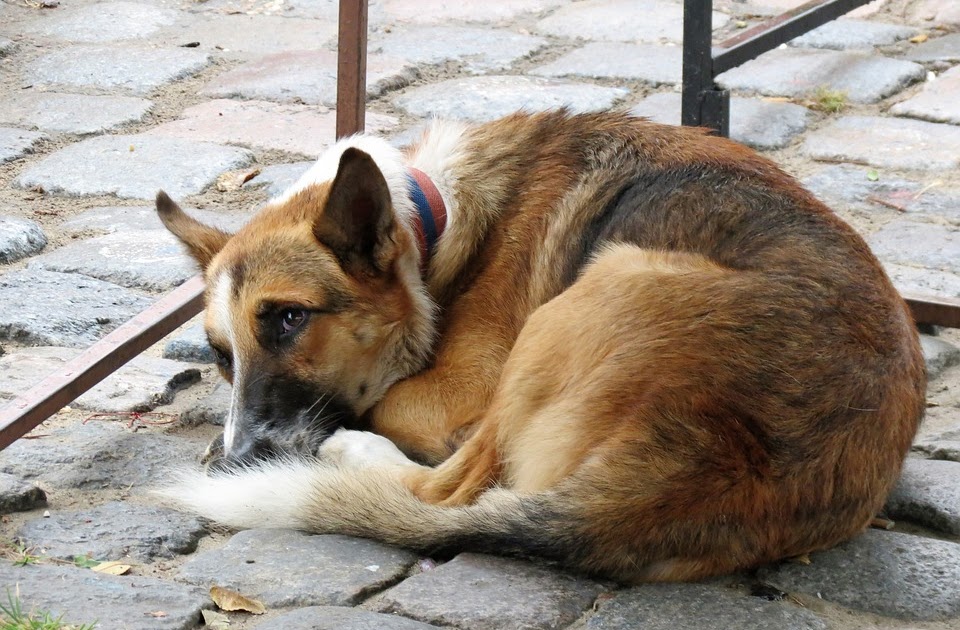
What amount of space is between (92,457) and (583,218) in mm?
1464

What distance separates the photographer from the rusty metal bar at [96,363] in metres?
2.99

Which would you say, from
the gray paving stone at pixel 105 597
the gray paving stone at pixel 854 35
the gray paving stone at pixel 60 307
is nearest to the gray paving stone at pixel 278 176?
the gray paving stone at pixel 60 307

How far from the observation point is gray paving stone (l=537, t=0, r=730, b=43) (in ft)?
22.8

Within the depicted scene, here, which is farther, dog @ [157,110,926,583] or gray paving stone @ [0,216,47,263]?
gray paving stone @ [0,216,47,263]

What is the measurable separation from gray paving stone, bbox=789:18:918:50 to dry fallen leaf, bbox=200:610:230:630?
5404 millimetres

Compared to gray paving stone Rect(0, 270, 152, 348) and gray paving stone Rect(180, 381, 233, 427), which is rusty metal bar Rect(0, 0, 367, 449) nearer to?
gray paving stone Rect(180, 381, 233, 427)

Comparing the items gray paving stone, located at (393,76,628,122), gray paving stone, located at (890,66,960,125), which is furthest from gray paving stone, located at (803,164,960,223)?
gray paving stone, located at (393,76,628,122)

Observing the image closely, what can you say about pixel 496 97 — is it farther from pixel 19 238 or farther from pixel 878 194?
pixel 19 238

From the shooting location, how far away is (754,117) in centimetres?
576

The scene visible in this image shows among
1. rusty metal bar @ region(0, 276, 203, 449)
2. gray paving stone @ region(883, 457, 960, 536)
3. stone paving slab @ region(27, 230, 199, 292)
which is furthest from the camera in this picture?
stone paving slab @ region(27, 230, 199, 292)

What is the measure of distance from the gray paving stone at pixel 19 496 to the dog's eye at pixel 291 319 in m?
0.72

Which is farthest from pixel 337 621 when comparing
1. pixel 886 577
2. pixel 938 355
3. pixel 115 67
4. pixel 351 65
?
pixel 115 67

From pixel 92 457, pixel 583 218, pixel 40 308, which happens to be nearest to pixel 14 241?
pixel 40 308

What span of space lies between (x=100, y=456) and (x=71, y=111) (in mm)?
3101
